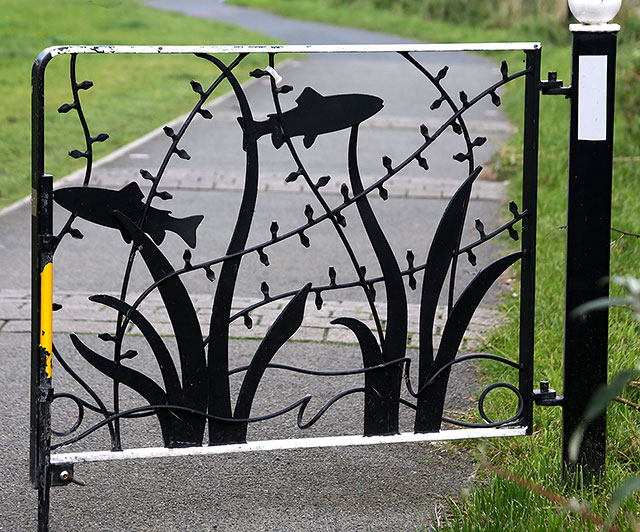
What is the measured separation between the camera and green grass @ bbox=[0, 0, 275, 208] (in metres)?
11.0

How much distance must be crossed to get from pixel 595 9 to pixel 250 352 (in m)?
2.61

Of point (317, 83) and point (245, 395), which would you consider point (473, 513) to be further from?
point (317, 83)

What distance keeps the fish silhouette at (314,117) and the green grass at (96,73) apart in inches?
32.8

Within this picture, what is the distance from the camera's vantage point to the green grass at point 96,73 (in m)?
11.0

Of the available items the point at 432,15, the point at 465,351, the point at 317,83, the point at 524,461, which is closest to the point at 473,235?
the point at 465,351

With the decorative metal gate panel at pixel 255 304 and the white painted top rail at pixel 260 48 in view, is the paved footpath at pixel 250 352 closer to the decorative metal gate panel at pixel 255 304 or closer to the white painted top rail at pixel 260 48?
the decorative metal gate panel at pixel 255 304

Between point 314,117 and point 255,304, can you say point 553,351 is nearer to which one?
point 255,304

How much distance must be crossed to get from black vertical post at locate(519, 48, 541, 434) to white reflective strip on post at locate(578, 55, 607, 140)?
0.13 meters

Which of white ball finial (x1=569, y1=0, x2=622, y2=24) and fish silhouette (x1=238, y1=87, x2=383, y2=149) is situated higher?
white ball finial (x1=569, y1=0, x2=622, y2=24)

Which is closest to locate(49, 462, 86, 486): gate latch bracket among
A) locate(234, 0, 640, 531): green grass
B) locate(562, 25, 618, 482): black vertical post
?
locate(234, 0, 640, 531): green grass

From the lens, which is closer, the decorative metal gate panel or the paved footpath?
the decorative metal gate panel

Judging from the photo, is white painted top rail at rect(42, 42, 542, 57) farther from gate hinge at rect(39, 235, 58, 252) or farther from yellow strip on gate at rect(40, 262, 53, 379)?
yellow strip on gate at rect(40, 262, 53, 379)

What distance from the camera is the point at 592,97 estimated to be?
11.1ft

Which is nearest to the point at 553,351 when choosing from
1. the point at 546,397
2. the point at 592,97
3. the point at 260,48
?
the point at 546,397
